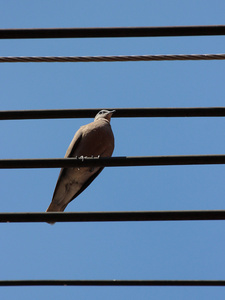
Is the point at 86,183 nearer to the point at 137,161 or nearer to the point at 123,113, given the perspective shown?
the point at 123,113

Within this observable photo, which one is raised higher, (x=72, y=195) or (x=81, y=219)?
(x=72, y=195)

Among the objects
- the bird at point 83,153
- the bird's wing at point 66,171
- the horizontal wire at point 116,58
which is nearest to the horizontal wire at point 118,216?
the horizontal wire at point 116,58

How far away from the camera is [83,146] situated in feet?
20.7

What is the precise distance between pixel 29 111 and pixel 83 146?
10.4 ft

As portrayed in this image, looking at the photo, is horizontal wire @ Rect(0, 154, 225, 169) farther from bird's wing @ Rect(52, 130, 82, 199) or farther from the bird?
bird's wing @ Rect(52, 130, 82, 199)

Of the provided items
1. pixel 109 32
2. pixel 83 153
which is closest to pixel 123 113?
pixel 109 32

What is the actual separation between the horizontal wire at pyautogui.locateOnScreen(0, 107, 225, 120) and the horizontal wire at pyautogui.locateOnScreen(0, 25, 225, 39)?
1.50ft

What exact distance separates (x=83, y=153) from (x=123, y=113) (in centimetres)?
315

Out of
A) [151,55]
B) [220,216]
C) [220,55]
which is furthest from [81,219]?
[220,55]

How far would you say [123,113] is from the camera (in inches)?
126
